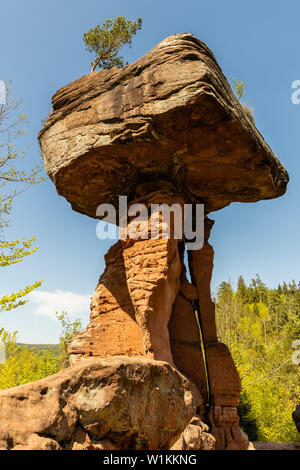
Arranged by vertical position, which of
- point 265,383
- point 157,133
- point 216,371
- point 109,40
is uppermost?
Result: point 109,40

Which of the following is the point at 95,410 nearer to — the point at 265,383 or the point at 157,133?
the point at 157,133

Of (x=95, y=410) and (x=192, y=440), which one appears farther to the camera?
(x=192, y=440)

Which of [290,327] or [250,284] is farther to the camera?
[250,284]

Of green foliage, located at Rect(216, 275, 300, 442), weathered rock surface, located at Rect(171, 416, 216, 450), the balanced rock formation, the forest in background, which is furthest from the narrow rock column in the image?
green foliage, located at Rect(216, 275, 300, 442)

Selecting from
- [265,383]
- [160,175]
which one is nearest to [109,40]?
[160,175]

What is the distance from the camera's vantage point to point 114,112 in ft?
19.8

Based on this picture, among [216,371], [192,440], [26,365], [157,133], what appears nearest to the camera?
[192,440]

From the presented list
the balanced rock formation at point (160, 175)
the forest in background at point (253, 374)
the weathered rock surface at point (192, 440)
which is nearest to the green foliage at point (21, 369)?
the forest in background at point (253, 374)

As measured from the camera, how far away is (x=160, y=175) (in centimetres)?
704

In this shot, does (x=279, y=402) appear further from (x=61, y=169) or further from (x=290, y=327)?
(x=61, y=169)

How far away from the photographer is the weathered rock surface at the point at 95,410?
216 cm

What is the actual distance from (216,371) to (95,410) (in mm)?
5976
